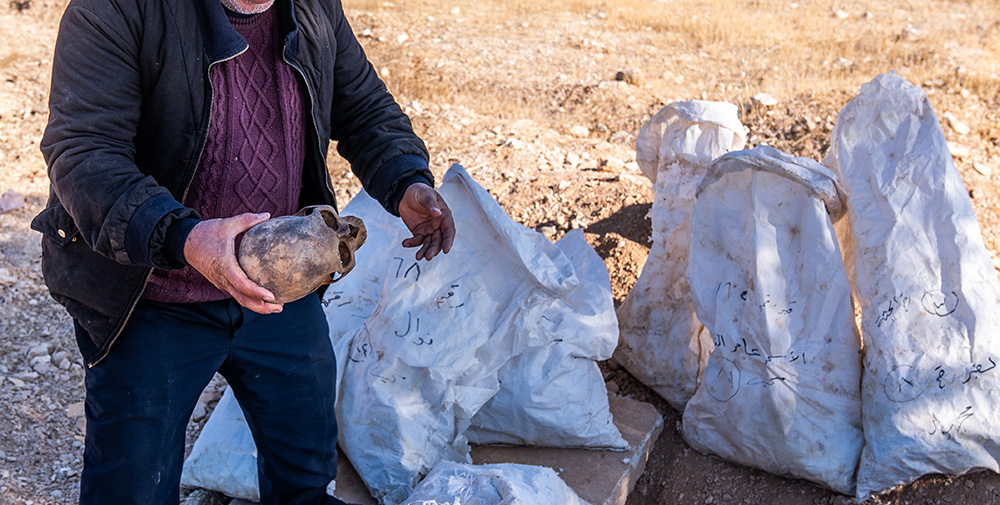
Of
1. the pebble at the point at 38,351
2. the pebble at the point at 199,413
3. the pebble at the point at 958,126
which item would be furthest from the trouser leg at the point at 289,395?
the pebble at the point at 958,126

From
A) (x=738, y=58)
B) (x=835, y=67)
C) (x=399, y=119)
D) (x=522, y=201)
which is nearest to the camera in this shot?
(x=399, y=119)

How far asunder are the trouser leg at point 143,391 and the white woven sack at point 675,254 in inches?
59.1

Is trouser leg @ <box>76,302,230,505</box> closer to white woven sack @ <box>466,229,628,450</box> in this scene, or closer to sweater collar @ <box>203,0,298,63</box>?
sweater collar @ <box>203,0,298,63</box>

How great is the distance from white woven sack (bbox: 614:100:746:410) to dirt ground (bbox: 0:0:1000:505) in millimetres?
169

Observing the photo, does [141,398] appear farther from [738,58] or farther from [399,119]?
[738,58]

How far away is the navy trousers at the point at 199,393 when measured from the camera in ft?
5.27

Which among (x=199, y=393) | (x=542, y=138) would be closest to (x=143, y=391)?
(x=199, y=393)

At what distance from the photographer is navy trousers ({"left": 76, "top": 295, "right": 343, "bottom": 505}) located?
161 cm

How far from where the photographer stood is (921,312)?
2082 mm

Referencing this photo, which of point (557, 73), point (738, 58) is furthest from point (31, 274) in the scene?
point (738, 58)

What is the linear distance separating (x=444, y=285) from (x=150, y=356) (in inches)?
35.3

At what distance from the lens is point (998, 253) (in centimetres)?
319

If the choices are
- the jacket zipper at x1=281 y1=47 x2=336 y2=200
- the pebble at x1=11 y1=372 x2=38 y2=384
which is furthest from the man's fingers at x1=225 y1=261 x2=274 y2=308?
the pebble at x1=11 y1=372 x2=38 y2=384

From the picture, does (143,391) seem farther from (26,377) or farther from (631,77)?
(631,77)
